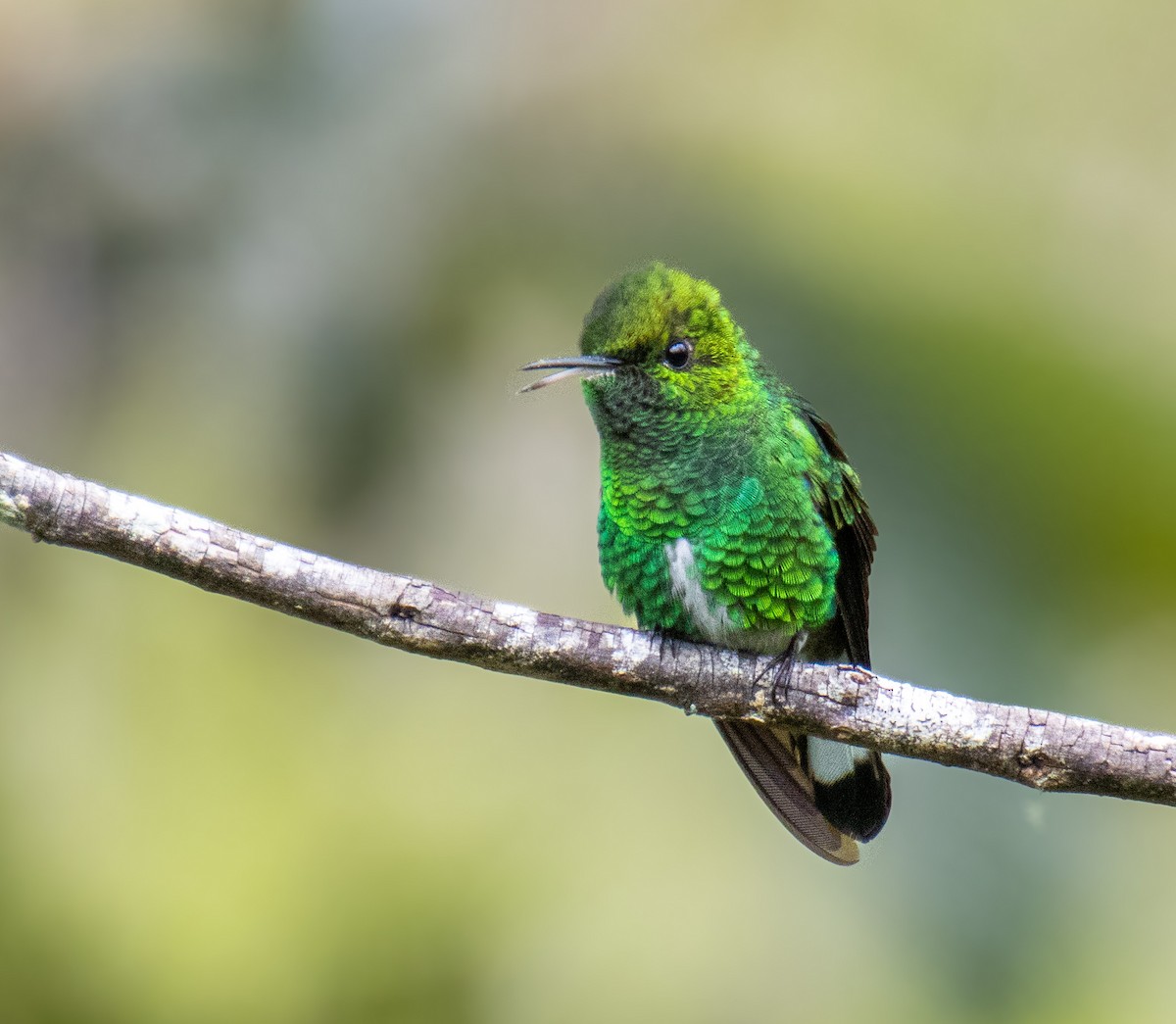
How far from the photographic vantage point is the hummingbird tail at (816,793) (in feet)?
11.6

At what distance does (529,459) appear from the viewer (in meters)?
5.97

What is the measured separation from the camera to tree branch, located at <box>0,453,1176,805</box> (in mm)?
2361

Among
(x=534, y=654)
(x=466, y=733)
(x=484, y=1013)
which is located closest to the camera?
(x=534, y=654)

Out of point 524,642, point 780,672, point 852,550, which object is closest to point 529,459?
point 852,550

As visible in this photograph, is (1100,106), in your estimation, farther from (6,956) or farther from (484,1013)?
(6,956)

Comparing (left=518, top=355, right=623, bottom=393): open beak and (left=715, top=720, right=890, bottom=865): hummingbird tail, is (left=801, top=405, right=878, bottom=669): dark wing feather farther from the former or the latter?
(left=518, top=355, right=623, bottom=393): open beak

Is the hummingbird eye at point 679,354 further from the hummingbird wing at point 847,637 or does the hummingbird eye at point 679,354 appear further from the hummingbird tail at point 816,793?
the hummingbird tail at point 816,793

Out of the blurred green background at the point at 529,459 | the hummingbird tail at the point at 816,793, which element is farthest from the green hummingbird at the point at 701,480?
the blurred green background at the point at 529,459

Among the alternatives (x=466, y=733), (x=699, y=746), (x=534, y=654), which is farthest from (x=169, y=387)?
(x=534, y=654)

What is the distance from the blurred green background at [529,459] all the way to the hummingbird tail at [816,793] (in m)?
1.60

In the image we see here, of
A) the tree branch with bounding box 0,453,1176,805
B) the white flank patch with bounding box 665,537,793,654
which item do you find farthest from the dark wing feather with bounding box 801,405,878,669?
the tree branch with bounding box 0,453,1176,805

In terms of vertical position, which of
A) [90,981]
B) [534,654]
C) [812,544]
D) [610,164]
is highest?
[610,164]

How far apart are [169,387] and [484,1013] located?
337 centimetres

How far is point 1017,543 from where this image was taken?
553 cm
